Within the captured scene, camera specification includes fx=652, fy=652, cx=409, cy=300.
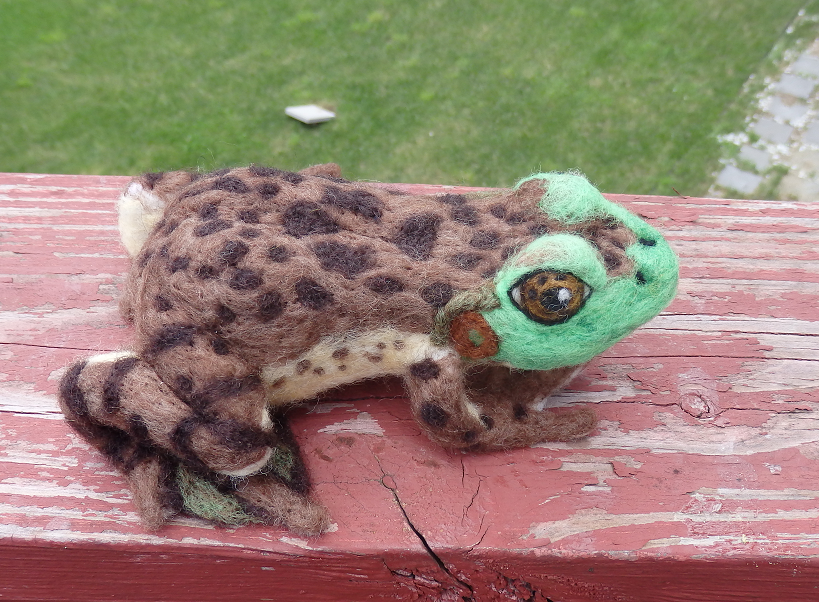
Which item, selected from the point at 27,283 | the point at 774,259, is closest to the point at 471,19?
the point at 774,259

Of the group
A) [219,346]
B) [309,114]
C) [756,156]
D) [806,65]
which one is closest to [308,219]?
[219,346]

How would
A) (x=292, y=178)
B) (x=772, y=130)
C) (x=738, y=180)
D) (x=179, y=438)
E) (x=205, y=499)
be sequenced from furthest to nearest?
(x=772, y=130) → (x=738, y=180) → (x=292, y=178) → (x=205, y=499) → (x=179, y=438)

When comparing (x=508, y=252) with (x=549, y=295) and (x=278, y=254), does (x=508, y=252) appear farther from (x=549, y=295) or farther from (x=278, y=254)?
(x=278, y=254)

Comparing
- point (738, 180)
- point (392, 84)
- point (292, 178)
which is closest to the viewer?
point (292, 178)

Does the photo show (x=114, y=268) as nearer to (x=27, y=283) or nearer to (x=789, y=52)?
(x=27, y=283)

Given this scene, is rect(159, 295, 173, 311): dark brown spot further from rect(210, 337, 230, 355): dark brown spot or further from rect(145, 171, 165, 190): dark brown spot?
rect(145, 171, 165, 190): dark brown spot

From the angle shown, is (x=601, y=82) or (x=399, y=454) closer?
(x=399, y=454)

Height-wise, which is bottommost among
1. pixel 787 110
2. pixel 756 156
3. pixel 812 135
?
pixel 756 156

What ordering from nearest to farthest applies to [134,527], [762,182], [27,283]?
[134,527] → [27,283] → [762,182]
